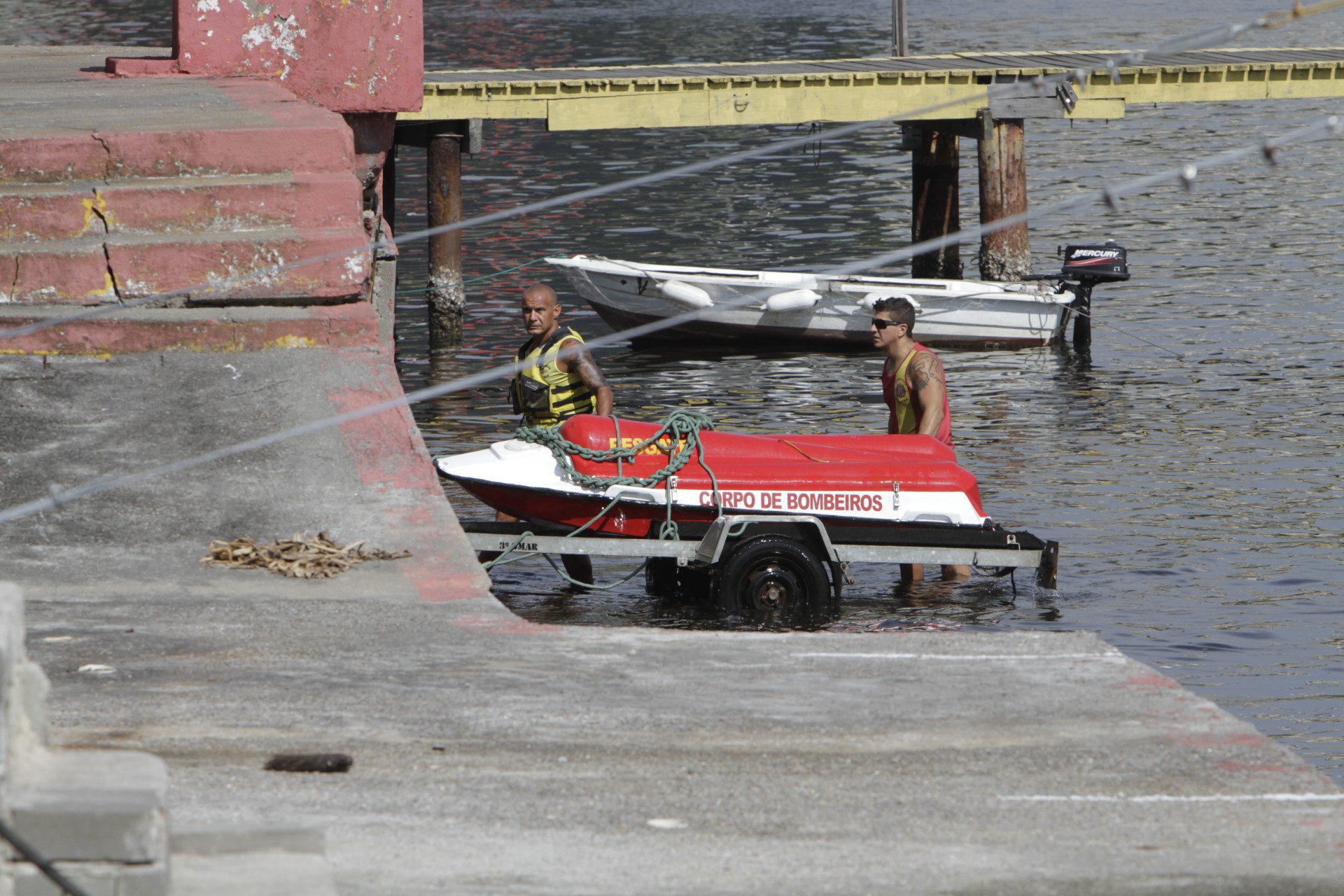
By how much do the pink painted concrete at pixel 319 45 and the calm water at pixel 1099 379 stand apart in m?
3.51

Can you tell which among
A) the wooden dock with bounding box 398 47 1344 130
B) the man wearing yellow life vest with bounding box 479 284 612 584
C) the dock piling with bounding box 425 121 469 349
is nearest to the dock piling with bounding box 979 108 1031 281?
the wooden dock with bounding box 398 47 1344 130

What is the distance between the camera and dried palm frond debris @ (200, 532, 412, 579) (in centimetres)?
701

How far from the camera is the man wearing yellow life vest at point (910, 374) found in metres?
10.3

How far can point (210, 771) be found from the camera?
5.13 metres

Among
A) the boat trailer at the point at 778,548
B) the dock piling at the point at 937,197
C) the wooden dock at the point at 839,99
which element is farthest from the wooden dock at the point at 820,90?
the boat trailer at the point at 778,548

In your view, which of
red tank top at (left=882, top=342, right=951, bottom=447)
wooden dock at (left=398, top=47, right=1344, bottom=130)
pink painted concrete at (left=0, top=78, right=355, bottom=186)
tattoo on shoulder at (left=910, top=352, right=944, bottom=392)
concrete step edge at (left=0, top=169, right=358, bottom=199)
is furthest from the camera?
wooden dock at (left=398, top=47, right=1344, bottom=130)

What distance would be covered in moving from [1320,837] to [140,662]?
3841 mm

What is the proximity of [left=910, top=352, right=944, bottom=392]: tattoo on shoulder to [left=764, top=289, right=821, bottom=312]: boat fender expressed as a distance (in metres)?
10.8

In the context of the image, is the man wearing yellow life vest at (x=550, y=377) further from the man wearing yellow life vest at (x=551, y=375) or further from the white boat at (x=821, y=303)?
the white boat at (x=821, y=303)

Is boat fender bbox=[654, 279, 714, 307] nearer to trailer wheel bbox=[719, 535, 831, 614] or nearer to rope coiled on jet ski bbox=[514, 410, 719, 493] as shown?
rope coiled on jet ski bbox=[514, 410, 719, 493]

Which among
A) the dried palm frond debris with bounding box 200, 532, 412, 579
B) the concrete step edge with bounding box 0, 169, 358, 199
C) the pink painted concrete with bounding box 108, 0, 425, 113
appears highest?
the pink painted concrete with bounding box 108, 0, 425, 113

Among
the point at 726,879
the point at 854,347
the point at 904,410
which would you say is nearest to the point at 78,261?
the point at 904,410

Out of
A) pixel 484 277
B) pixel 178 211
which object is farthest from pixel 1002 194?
pixel 178 211

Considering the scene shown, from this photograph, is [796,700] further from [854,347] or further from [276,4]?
[854,347]
